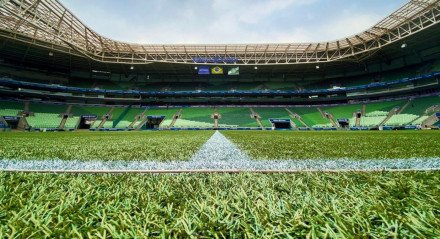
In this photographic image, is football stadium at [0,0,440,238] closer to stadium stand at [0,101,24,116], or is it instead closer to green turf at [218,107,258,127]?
stadium stand at [0,101,24,116]

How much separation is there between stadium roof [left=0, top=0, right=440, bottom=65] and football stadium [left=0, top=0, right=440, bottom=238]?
30cm

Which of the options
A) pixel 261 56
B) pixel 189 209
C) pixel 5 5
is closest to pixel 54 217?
pixel 189 209

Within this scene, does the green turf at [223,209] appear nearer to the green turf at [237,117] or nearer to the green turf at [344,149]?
the green turf at [344,149]

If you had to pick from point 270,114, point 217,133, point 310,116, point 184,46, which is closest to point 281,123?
point 270,114

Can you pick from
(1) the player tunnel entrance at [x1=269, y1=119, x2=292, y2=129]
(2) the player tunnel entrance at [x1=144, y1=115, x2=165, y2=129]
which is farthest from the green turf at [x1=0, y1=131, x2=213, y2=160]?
(1) the player tunnel entrance at [x1=269, y1=119, x2=292, y2=129]

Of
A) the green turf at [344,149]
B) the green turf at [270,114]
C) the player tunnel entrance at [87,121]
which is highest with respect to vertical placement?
the green turf at [344,149]

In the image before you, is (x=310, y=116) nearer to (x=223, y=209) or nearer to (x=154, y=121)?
(x=154, y=121)

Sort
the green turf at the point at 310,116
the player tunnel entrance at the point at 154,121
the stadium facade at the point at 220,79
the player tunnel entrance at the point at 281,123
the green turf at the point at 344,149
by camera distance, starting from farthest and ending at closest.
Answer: the player tunnel entrance at the point at 154,121 < the player tunnel entrance at the point at 281,123 < the green turf at the point at 310,116 < the stadium facade at the point at 220,79 < the green turf at the point at 344,149

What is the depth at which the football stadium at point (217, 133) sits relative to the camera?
143 centimetres

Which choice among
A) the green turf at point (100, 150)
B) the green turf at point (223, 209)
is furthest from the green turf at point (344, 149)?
the green turf at point (223, 209)

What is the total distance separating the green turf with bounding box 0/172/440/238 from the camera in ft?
3.97

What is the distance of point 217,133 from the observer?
26984 millimetres

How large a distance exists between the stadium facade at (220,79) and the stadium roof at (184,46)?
0.62 ft

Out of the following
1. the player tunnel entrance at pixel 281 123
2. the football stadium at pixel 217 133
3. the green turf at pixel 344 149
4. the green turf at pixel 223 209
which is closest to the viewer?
the green turf at pixel 223 209
